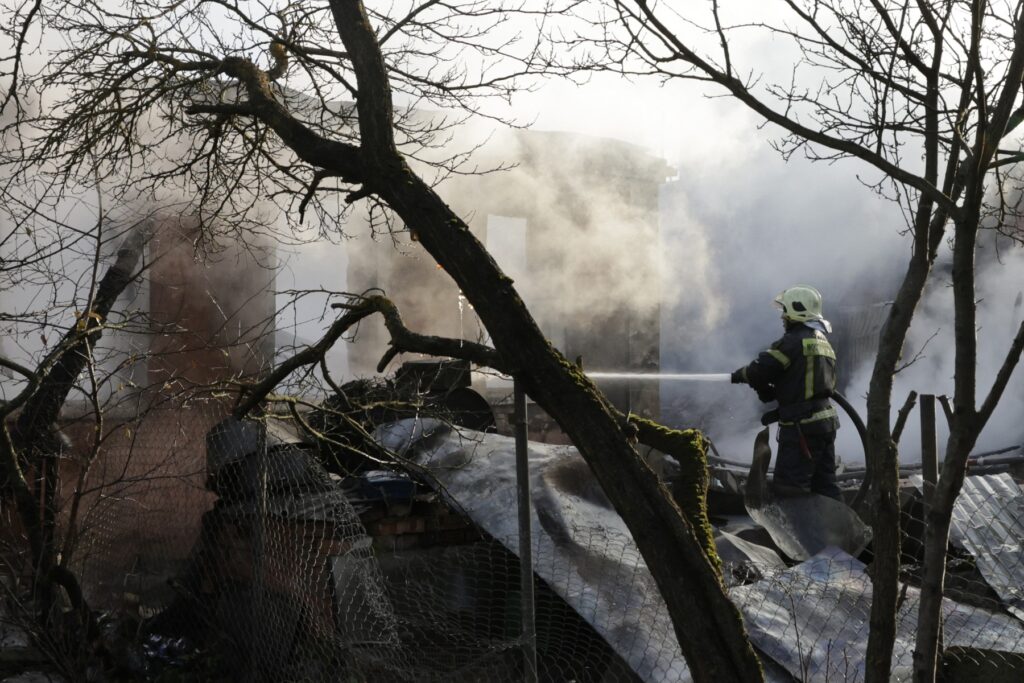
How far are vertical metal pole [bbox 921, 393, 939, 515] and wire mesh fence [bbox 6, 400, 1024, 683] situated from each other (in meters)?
0.36

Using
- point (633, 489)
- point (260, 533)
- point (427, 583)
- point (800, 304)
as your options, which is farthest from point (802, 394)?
point (633, 489)

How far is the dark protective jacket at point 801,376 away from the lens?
6684mm

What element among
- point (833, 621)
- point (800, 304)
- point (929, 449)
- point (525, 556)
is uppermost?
point (800, 304)

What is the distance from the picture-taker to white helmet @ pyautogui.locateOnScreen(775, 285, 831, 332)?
→ 269 inches

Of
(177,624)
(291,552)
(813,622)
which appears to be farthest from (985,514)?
(177,624)

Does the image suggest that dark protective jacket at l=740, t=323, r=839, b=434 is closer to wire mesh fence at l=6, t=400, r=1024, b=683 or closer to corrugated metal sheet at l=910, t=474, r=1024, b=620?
corrugated metal sheet at l=910, t=474, r=1024, b=620

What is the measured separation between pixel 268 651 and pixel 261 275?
9931mm

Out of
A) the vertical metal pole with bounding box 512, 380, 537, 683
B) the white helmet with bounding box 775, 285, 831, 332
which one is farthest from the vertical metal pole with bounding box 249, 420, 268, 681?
the white helmet with bounding box 775, 285, 831, 332

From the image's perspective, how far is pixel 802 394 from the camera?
6.76 meters

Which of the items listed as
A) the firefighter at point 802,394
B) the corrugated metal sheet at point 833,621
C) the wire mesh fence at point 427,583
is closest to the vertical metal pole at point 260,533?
the wire mesh fence at point 427,583

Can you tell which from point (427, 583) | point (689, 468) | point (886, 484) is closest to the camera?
point (886, 484)

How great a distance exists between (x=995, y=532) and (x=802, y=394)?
1559 millimetres

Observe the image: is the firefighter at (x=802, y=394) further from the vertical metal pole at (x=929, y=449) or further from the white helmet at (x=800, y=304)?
the vertical metal pole at (x=929, y=449)

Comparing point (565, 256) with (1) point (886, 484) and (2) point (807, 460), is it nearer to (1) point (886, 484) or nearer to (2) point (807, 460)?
(2) point (807, 460)
